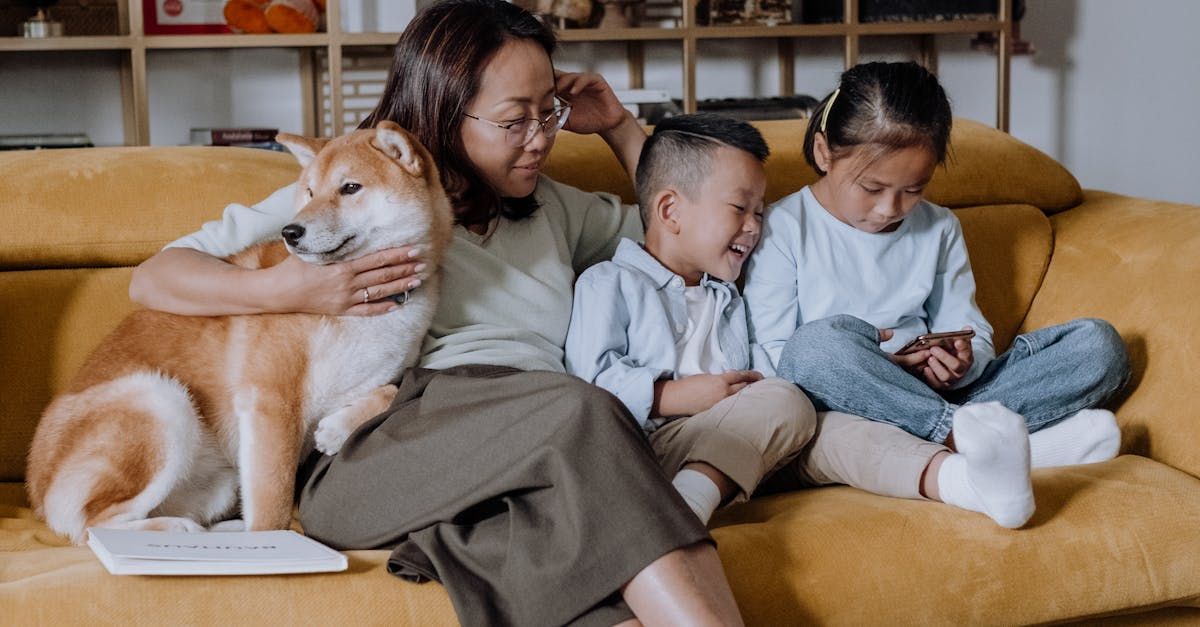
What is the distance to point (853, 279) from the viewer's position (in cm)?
197

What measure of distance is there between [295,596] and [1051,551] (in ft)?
2.96

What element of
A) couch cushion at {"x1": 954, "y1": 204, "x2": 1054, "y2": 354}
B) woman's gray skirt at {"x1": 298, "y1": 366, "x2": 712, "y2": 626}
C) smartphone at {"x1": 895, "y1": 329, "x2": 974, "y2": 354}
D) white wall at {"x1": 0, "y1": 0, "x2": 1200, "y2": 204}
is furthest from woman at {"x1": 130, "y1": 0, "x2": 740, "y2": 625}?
white wall at {"x1": 0, "y1": 0, "x2": 1200, "y2": 204}

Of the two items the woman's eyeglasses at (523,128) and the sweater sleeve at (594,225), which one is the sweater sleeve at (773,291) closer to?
the sweater sleeve at (594,225)

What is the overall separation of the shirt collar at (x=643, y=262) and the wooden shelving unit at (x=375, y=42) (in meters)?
1.72

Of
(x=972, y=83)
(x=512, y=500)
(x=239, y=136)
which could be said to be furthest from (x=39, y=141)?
(x=972, y=83)

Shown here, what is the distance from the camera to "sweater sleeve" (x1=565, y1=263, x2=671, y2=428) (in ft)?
5.61

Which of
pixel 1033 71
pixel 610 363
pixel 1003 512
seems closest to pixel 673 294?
pixel 610 363

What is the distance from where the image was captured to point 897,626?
146cm

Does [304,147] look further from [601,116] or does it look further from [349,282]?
[601,116]

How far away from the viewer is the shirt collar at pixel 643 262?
73.3 inches

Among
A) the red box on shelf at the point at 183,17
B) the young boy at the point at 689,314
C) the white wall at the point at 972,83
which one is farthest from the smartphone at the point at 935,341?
the red box on shelf at the point at 183,17

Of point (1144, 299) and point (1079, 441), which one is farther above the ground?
point (1144, 299)

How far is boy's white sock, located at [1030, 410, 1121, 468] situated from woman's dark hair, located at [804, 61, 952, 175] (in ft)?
1.50

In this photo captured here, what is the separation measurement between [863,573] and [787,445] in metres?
0.23
